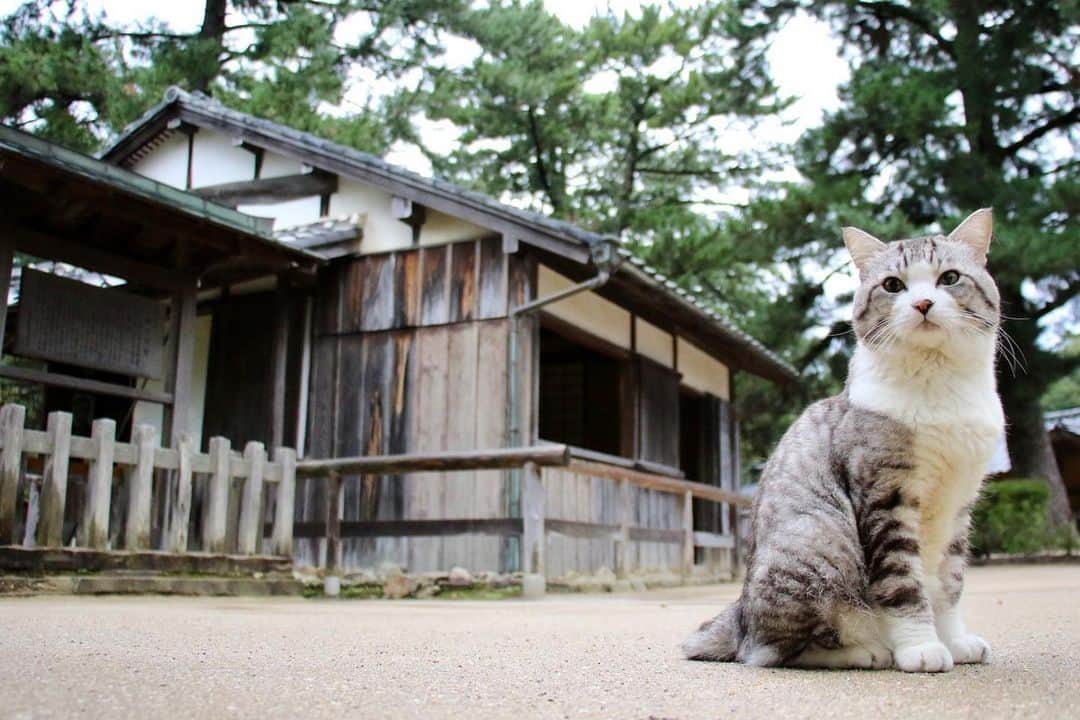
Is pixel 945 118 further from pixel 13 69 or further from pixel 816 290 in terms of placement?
pixel 13 69

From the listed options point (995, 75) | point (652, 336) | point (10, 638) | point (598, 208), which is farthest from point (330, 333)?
point (995, 75)

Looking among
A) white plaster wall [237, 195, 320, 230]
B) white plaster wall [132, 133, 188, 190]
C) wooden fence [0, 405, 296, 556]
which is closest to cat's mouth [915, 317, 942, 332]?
wooden fence [0, 405, 296, 556]

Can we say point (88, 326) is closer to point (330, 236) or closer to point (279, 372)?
point (279, 372)

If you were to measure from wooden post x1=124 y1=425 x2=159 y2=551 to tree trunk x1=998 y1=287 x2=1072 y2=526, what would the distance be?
492 inches

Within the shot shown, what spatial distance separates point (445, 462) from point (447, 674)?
5.38 meters

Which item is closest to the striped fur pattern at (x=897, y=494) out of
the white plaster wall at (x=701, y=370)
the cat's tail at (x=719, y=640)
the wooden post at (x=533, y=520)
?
the cat's tail at (x=719, y=640)

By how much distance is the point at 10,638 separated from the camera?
3.51 metres

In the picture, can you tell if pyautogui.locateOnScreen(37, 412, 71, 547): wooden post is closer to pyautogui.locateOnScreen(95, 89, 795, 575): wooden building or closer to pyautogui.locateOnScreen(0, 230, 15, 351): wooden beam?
pyautogui.locateOnScreen(0, 230, 15, 351): wooden beam

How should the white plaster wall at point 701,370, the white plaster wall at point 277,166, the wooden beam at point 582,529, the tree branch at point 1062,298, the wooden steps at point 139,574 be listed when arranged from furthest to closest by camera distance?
the tree branch at point 1062,298 < the white plaster wall at point 701,370 < the white plaster wall at point 277,166 < the wooden beam at point 582,529 < the wooden steps at point 139,574

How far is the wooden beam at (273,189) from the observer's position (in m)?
10.8

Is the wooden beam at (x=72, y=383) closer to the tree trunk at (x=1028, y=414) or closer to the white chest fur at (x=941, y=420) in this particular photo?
the white chest fur at (x=941, y=420)

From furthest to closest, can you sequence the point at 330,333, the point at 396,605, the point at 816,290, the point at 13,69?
the point at 816,290, the point at 13,69, the point at 330,333, the point at 396,605

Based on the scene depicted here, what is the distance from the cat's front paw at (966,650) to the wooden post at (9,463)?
5663 millimetres

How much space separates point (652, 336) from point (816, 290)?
5.36m
